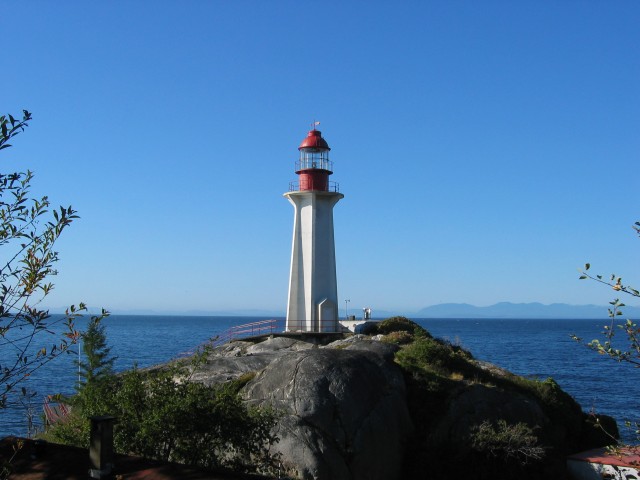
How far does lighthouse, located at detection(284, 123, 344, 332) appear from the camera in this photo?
37531mm

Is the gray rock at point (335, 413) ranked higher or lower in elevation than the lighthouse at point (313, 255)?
lower

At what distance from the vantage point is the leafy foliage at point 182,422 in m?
13.6

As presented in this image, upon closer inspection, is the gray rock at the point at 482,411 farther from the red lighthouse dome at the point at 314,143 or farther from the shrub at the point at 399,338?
the red lighthouse dome at the point at 314,143

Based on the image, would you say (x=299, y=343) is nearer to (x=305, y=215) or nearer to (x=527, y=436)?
(x=305, y=215)

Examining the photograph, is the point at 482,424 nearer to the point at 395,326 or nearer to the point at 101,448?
the point at 101,448

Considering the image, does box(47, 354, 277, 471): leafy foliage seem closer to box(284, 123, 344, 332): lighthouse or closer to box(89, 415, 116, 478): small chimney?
box(89, 415, 116, 478): small chimney

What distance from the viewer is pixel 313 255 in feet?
124

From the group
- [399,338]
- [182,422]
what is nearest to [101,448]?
[182,422]

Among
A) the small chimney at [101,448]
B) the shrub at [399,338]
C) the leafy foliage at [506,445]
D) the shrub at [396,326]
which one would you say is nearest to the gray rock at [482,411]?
the leafy foliage at [506,445]

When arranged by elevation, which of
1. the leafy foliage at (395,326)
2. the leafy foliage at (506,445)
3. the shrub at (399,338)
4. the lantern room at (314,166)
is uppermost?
the lantern room at (314,166)

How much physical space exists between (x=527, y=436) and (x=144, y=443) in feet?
41.1

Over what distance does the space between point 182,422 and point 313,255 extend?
24.4m

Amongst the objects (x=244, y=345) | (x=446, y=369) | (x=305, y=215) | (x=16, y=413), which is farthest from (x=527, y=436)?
(x=16, y=413)

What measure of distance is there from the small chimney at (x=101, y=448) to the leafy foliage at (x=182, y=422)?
189 cm
